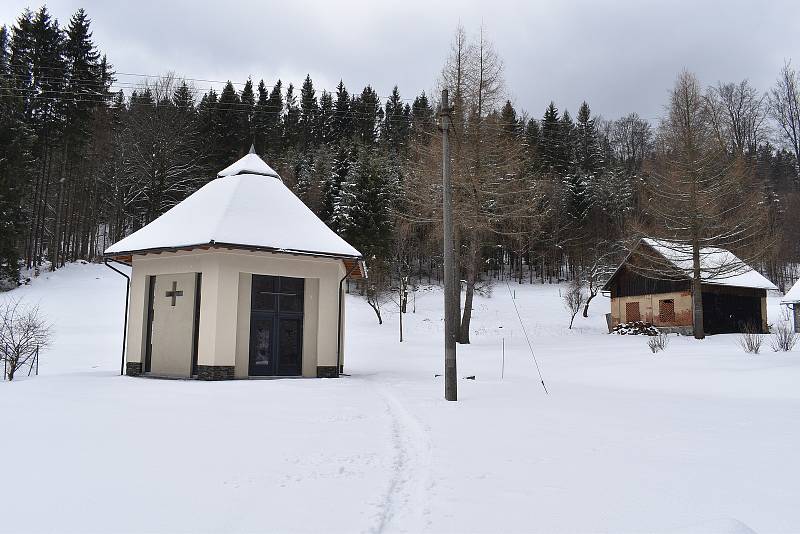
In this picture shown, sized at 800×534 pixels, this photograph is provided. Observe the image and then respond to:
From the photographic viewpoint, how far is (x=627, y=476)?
16.9 feet

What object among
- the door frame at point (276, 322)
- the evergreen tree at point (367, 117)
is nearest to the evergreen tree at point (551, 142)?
the evergreen tree at point (367, 117)

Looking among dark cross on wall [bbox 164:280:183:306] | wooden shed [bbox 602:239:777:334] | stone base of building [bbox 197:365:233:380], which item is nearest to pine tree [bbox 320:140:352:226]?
wooden shed [bbox 602:239:777:334]

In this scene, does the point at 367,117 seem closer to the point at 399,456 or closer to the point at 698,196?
the point at 698,196

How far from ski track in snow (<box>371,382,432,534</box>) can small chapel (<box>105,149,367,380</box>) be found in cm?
770

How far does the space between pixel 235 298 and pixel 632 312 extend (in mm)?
27732

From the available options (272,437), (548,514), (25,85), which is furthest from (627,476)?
(25,85)

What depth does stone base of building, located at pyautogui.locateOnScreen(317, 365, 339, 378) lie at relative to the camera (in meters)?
15.6

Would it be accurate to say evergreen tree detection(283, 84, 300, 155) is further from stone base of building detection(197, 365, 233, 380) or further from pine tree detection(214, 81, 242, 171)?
stone base of building detection(197, 365, 233, 380)

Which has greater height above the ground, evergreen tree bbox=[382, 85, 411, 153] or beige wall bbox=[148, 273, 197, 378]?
evergreen tree bbox=[382, 85, 411, 153]

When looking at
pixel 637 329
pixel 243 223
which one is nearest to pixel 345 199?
pixel 637 329

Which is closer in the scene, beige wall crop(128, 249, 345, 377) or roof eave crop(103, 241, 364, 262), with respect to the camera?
roof eave crop(103, 241, 364, 262)

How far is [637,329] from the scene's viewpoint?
31.5 metres

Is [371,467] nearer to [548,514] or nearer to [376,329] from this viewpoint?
[548,514]

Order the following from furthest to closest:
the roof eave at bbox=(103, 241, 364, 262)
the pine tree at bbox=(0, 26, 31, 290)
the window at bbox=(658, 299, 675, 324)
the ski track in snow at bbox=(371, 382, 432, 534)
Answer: the window at bbox=(658, 299, 675, 324), the pine tree at bbox=(0, 26, 31, 290), the roof eave at bbox=(103, 241, 364, 262), the ski track in snow at bbox=(371, 382, 432, 534)
